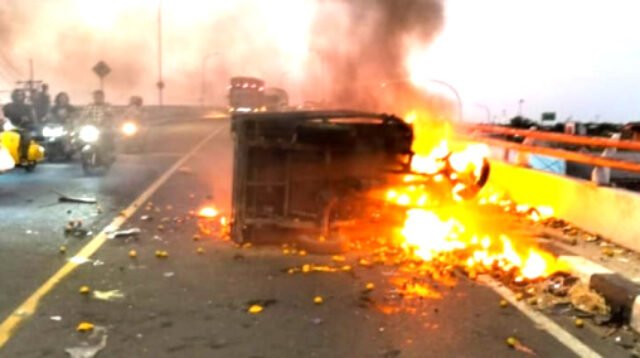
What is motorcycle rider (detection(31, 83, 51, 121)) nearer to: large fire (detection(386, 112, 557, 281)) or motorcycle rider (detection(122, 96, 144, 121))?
motorcycle rider (detection(122, 96, 144, 121))

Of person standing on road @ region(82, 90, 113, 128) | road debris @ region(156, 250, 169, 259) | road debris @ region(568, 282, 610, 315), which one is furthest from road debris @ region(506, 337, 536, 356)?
person standing on road @ region(82, 90, 113, 128)

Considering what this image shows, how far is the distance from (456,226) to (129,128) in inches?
637

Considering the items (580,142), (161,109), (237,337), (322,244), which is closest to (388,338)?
(237,337)

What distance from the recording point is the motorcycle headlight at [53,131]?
19406 millimetres

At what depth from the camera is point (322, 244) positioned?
838 centimetres

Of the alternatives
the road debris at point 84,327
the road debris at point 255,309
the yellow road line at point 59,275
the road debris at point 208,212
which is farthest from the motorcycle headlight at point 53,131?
the road debris at point 84,327

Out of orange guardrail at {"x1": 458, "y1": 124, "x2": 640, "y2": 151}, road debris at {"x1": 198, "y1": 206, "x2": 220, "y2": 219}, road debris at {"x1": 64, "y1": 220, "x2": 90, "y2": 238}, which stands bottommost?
road debris at {"x1": 198, "y1": 206, "x2": 220, "y2": 219}

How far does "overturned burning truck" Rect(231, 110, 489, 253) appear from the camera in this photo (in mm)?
8750

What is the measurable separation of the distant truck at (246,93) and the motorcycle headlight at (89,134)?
3385 centimetres

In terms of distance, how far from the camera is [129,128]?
77.2 ft

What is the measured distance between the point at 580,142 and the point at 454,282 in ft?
12.4

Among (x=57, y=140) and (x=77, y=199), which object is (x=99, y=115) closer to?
(x=57, y=140)

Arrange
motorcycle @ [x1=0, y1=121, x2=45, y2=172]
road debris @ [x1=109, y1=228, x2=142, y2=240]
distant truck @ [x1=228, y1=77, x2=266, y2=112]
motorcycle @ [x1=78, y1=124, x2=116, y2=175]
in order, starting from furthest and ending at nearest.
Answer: distant truck @ [x1=228, y1=77, x2=266, y2=112]
motorcycle @ [x1=78, y1=124, x2=116, y2=175]
motorcycle @ [x1=0, y1=121, x2=45, y2=172]
road debris @ [x1=109, y1=228, x2=142, y2=240]

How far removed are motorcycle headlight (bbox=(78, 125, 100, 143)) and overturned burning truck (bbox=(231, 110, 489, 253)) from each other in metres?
9.57
